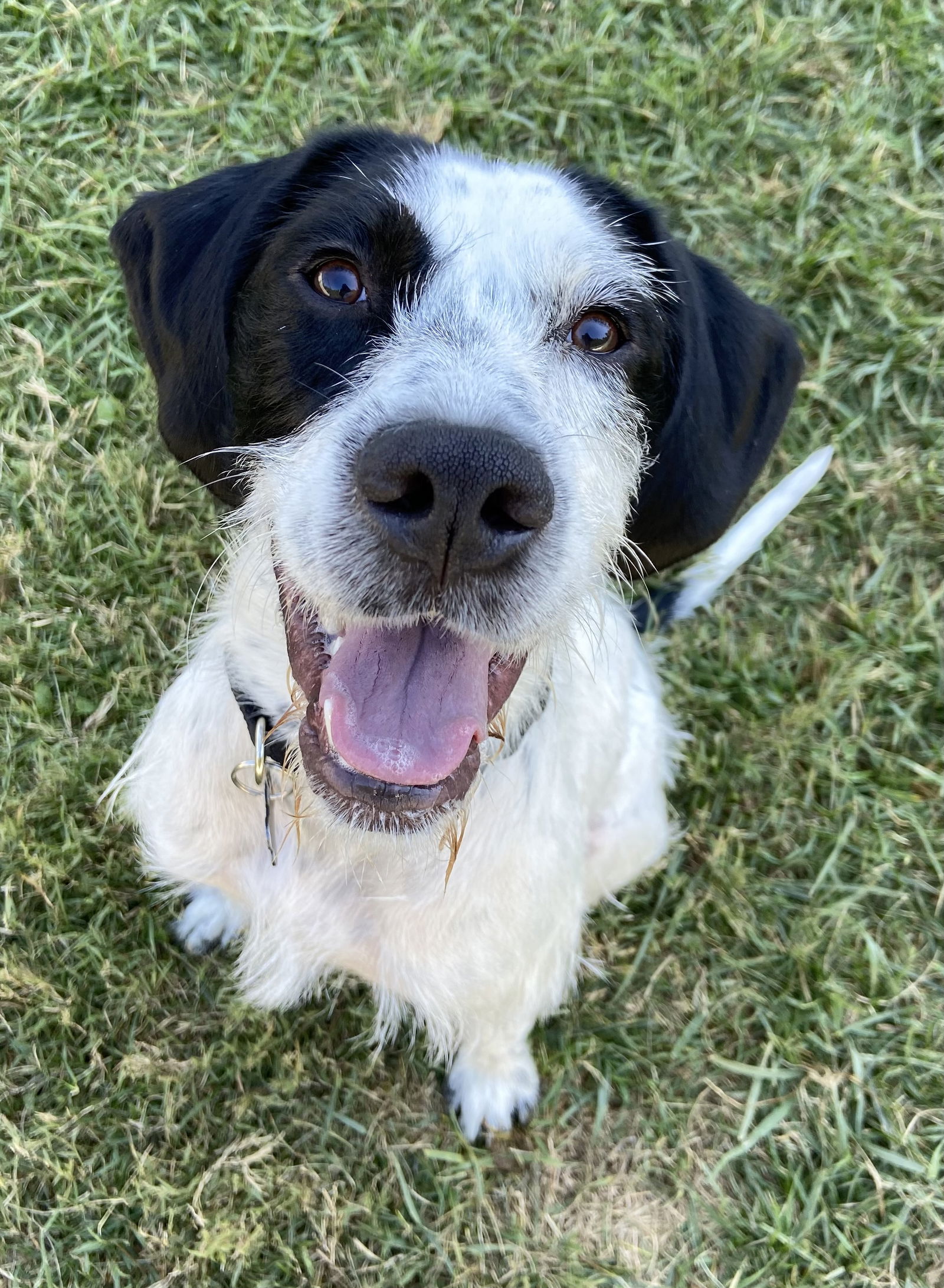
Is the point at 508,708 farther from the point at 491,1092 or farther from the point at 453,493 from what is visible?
the point at 491,1092

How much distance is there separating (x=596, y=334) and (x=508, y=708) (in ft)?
2.95

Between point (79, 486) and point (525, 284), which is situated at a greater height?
point (525, 284)

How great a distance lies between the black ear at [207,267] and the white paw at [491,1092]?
2.17 m

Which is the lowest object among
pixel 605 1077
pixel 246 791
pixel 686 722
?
pixel 605 1077

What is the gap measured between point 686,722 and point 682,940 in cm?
84

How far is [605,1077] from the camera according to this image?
366 centimetres

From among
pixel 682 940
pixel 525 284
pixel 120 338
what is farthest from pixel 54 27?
pixel 682 940

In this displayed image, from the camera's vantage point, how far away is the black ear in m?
2.25

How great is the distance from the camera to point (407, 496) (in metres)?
1.77

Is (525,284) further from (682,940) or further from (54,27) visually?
(54,27)

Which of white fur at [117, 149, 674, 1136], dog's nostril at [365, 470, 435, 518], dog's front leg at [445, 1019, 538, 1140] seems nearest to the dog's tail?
white fur at [117, 149, 674, 1136]

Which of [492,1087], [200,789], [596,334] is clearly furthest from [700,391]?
[492,1087]

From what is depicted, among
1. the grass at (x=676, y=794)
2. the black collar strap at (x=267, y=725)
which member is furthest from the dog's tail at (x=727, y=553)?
the black collar strap at (x=267, y=725)

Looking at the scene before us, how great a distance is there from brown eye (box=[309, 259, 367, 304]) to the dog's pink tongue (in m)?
0.73
